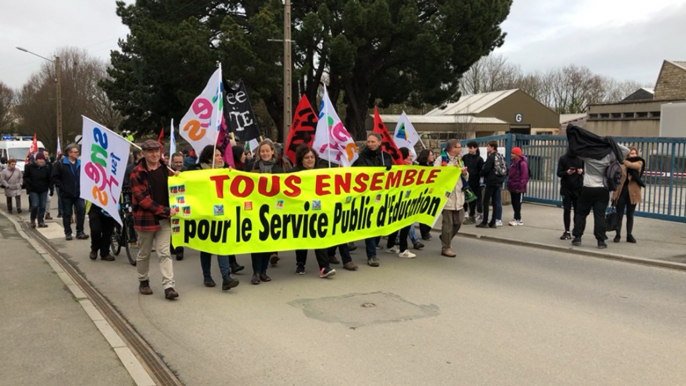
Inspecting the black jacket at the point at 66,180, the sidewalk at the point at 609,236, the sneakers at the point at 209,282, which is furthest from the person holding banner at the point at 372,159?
the black jacket at the point at 66,180

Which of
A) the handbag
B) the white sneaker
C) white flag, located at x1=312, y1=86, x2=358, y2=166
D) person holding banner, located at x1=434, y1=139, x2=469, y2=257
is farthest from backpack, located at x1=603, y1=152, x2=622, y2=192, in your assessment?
white flag, located at x1=312, y1=86, x2=358, y2=166

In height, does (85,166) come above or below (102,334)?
above

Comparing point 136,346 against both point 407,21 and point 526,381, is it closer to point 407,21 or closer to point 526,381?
point 526,381

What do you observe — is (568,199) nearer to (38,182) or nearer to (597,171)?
(597,171)

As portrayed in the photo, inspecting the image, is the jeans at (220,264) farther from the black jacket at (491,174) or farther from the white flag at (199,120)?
the black jacket at (491,174)

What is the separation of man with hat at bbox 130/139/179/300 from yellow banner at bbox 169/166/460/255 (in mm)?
135

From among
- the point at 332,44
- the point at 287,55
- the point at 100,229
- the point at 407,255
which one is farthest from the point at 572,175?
the point at 332,44

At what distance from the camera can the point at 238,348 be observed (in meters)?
5.21

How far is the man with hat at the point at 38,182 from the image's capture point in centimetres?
1419

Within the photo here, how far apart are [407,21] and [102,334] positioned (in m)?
19.9

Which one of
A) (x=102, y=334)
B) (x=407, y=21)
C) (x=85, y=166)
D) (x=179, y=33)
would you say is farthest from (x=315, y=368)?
(x=179, y=33)

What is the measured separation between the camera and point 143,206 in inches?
259

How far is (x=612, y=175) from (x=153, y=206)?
7.23 meters

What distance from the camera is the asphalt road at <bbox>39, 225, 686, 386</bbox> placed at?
462 cm
